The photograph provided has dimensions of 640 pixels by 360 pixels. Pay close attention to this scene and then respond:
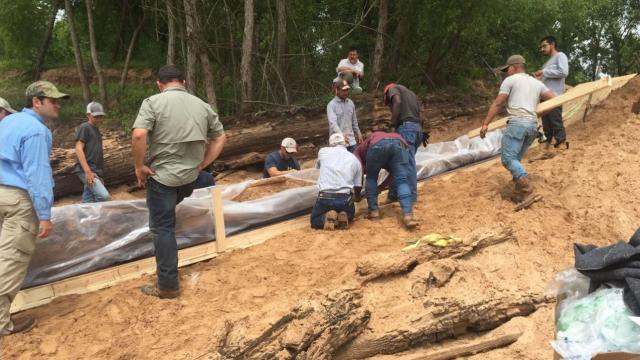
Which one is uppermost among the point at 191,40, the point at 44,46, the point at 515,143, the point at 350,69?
the point at 44,46

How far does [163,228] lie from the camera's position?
3.78 metres

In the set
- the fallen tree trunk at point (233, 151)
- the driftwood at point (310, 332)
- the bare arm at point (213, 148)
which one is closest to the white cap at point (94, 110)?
the fallen tree trunk at point (233, 151)

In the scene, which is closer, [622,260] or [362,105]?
[622,260]

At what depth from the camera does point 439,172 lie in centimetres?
668

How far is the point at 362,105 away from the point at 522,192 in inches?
168

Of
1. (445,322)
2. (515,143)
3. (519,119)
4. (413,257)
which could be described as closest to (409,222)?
(413,257)

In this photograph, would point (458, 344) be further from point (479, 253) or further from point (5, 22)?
point (5, 22)

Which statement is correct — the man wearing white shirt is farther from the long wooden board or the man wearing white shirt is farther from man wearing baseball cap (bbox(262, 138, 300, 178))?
the long wooden board

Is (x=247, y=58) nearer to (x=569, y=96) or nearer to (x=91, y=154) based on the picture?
(x=91, y=154)

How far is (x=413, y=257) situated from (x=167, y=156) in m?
1.97

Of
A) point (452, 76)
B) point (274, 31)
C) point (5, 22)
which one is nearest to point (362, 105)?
point (274, 31)

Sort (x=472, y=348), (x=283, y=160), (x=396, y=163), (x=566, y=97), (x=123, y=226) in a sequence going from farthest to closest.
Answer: (x=283, y=160) → (x=566, y=97) → (x=396, y=163) → (x=123, y=226) → (x=472, y=348)

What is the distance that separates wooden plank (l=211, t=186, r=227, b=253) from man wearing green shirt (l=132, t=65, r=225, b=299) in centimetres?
71

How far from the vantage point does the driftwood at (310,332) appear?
2.76m
